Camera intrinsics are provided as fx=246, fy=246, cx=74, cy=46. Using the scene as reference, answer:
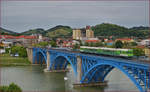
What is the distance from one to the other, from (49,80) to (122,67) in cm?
2392

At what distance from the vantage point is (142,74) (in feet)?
85.4

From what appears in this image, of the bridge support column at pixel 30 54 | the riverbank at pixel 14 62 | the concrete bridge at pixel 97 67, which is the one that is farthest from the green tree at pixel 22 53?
the concrete bridge at pixel 97 67

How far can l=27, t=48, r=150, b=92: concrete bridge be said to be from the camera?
2583 cm

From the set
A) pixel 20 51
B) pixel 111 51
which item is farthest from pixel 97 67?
pixel 20 51

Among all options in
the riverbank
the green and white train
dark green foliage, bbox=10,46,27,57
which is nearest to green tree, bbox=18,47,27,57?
dark green foliage, bbox=10,46,27,57

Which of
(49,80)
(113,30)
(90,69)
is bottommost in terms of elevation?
(49,80)

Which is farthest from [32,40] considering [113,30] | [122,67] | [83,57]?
[122,67]

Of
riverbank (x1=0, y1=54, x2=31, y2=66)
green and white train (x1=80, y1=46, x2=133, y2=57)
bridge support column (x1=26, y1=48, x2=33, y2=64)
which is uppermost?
green and white train (x1=80, y1=46, x2=133, y2=57)

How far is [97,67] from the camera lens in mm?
37625

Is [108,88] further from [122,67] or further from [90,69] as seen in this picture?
[122,67]

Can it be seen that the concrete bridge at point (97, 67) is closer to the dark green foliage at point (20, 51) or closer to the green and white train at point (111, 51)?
the green and white train at point (111, 51)

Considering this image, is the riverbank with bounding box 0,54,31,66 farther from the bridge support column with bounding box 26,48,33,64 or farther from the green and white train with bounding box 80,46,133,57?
the green and white train with bounding box 80,46,133,57

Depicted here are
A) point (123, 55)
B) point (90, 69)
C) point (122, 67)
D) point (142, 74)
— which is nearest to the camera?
point (142, 74)

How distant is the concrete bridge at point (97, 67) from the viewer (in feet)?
84.8
